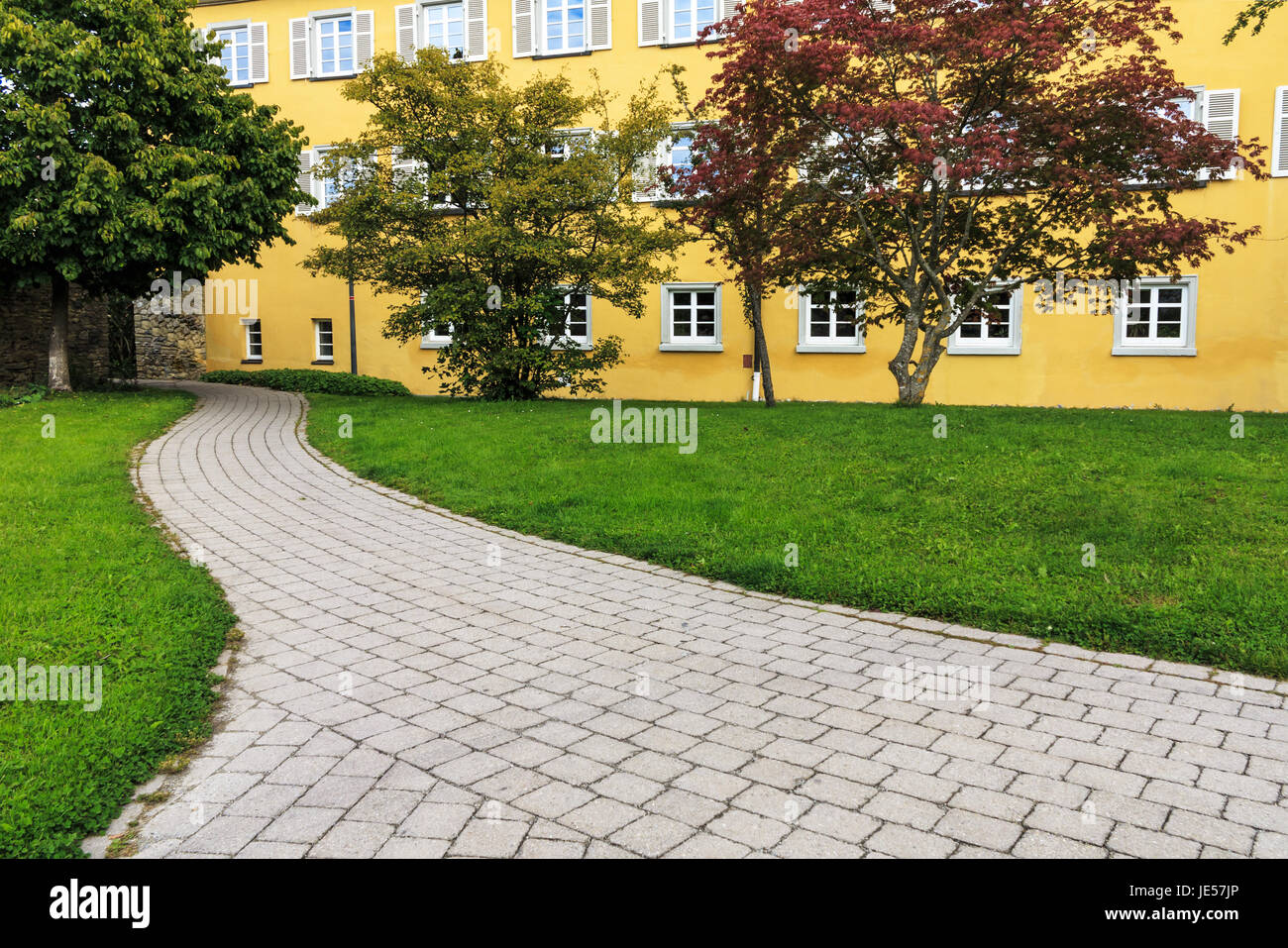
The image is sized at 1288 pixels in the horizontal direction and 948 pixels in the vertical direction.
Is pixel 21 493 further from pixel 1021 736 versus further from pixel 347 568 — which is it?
pixel 1021 736

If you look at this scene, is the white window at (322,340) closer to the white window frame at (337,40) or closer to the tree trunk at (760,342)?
the white window frame at (337,40)

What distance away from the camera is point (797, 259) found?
14.9 m

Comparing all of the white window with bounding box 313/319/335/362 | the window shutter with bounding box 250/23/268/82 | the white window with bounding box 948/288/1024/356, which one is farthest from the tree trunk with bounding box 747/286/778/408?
the window shutter with bounding box 250/23/268/82

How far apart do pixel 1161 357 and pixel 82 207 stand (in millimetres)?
21205

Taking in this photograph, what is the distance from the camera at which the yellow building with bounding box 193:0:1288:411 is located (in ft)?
69.5

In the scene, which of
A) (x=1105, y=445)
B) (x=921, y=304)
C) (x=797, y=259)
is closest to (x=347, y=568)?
(x=1105, y=445)

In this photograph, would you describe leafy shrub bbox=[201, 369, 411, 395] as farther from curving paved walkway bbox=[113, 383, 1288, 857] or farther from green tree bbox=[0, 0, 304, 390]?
curving paved walkway bbox=[113, 383, 1288, 857]

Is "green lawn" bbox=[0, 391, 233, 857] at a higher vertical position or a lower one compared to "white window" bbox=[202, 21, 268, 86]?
lower

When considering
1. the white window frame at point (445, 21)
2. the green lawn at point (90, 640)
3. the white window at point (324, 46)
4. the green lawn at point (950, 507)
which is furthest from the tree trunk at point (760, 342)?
the white window at point (324, 46)

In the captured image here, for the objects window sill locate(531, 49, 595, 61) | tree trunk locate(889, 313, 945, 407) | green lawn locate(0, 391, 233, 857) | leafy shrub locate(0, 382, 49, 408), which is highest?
window sill locate(531, 49, 595, 61)

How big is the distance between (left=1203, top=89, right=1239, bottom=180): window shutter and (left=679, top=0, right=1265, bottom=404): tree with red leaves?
8.32m

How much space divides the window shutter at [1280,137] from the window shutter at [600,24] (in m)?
14.7

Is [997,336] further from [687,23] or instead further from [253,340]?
[253,340]
